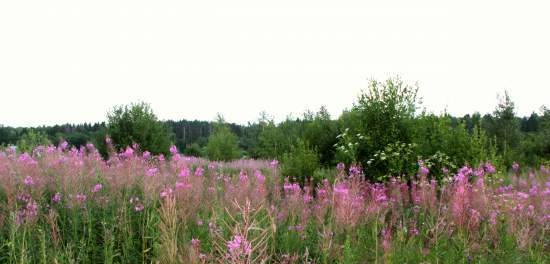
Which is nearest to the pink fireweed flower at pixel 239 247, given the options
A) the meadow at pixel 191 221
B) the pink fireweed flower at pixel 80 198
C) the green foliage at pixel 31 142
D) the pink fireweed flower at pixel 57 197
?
the meadow at pixel 191 221

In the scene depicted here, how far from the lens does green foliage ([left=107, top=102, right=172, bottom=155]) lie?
2009 centimetres

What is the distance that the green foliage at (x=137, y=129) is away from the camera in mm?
20094

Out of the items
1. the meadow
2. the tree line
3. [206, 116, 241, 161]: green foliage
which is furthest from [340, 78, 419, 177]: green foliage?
[206, 116, 241, 161]: green foliage

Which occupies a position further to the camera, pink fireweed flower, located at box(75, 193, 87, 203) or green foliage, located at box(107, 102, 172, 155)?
green foliage, located at box(107, 102, 172, 155)

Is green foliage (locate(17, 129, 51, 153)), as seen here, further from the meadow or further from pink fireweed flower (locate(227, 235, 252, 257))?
pink fireweed flower (locate(227, 235, 252, 257))

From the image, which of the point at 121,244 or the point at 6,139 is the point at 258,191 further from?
the point at 6,139

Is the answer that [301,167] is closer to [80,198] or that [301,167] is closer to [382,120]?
[382,120]

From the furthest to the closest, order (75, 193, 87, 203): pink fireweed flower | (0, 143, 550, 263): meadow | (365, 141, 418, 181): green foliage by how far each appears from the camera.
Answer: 1. (365, 141, 418, 181): green foliage
2. (75, 193, 87, 203): pink fireweed flower
3. (0, 143, 550, 263): meadow

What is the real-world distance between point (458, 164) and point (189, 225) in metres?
10.1

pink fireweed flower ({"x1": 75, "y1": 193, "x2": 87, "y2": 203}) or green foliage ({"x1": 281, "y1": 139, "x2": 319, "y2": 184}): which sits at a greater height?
pink fireweed flower ({"x1": 75, "y1": 193, "x2": 87, "y2": 203})

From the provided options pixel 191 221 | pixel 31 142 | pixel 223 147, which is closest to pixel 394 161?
pixel 191 221

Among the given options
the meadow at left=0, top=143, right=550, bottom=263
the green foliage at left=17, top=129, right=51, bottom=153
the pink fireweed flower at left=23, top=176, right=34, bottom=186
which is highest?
the green foliage at left=17, top=129, right=51, bottom=153

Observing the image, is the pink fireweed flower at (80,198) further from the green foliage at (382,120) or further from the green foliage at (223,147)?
the green foliage at (223,147)

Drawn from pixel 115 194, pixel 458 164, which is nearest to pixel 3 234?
pixel 115 194
